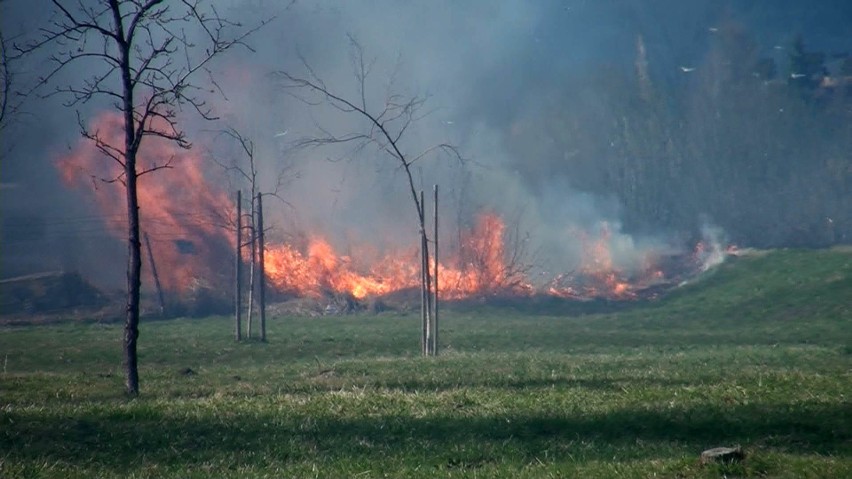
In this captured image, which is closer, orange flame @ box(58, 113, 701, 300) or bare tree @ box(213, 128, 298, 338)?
bare tree @ box(213, 128, 298, 338)

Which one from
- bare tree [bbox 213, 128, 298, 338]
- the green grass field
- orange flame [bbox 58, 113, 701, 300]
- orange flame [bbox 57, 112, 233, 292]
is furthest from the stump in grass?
orange flame [bbox 57, 112, 233, 292]

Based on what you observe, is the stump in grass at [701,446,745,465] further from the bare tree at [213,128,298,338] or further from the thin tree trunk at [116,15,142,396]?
the bare tree at [213,128,298,338]

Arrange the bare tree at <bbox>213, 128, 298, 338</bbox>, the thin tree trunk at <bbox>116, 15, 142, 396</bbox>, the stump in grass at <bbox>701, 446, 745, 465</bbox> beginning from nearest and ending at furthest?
the stump in grass at <bbox>701, 446, 745, 465</bbox> → the thin tree trunk at <bbox>116, 15, 142, 396</bbox> → the bare tree at <bbox>213, 128, 298, 338</bbox>

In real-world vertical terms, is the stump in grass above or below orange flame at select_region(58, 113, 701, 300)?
below

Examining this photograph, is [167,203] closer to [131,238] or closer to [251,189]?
[251,189]

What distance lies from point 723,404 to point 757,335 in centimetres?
3431

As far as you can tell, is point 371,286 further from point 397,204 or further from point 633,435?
point 633,435

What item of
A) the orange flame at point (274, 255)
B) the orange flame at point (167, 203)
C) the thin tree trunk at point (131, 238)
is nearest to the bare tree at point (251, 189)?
the orange flame at point (167, 203)

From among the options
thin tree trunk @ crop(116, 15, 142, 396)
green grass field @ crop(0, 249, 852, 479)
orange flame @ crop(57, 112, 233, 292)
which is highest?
orange flame @ crop(57, 112, 233, 292)

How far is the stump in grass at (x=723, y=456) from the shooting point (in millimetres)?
12059

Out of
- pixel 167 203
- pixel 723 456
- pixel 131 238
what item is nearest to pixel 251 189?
pixel 167 203

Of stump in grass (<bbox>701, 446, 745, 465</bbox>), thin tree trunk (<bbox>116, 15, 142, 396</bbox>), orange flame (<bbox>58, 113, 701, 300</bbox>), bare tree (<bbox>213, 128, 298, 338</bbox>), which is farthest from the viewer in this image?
orange flame (<bbox>58, 113, 701, 300</bbox>)

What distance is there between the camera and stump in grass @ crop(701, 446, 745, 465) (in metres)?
12.1

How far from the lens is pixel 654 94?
99125 millimetres
